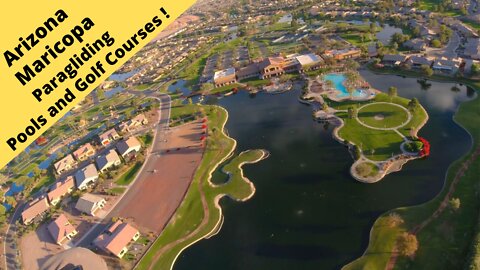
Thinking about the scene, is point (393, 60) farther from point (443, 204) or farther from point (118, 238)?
point (118, 238)

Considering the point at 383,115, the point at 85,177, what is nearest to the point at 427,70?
the point at 383,115

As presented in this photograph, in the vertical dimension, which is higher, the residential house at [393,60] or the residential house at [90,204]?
the residential house at [90,204]

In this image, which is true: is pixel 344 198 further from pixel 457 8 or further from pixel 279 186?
pixel 457 8

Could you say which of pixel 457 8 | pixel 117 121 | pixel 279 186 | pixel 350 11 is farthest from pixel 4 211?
pixel 457 8

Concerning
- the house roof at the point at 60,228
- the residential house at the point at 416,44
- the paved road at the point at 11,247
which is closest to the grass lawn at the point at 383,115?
the residential house at the point at 416,44

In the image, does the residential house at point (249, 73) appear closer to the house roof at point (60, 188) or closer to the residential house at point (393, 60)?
the residential house at point (393, 60)

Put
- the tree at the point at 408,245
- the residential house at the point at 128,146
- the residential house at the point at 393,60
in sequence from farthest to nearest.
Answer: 1. the residential house at the point at 393,60
2. the residential house at the point at 128,146
3. the tree at the point at 408,245

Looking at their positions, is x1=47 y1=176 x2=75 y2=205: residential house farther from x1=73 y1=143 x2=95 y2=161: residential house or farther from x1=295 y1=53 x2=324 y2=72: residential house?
x1=295 y1=53 x2=324 y2=72: residential house

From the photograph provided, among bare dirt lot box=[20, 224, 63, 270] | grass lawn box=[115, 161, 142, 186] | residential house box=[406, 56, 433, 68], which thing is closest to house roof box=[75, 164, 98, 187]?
grass lawn box=[115, 161, 142, 186]

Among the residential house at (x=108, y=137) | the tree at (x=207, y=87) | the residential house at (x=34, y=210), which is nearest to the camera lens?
the residential house at (x=34, y=210)
